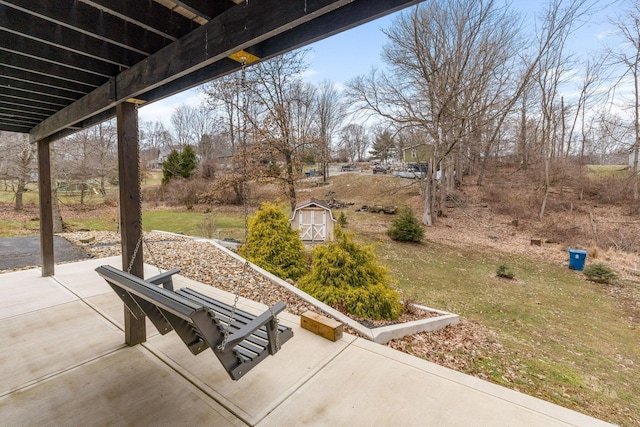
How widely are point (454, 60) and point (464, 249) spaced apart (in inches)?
356

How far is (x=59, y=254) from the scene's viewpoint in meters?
6.41

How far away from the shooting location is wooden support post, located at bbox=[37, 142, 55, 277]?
174 inches

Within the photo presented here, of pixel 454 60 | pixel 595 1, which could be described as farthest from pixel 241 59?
pixel 595 1

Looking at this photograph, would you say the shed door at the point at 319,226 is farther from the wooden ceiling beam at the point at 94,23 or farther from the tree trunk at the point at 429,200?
the wooden ceiling beam at the point at 94,23

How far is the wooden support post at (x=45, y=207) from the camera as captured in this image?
4.42m

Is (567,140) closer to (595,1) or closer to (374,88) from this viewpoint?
(595,1)

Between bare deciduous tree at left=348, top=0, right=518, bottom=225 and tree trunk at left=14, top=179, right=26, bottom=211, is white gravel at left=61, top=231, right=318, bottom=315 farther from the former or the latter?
bare deciduous tree at left=348, top=0, right=518, bottom=225

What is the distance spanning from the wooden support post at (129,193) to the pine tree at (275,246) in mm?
3256

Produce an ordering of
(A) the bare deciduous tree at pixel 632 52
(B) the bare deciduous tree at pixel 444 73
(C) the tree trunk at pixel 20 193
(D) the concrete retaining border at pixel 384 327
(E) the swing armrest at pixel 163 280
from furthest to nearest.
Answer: (B) the bare deciduous tree at pixel 444 73
(C) the tree trunk at pixel 20 193
(A) the bare deciduous tree at pixel 632 52
(D) the concrete retaining border at pixel 384 327
(E) the swing armrest at pixel 163 280

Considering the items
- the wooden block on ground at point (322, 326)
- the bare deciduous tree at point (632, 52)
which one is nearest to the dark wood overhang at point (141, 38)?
the wooden block on ground at point (322, 326)

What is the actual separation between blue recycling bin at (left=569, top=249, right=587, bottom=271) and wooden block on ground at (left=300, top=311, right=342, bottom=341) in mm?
9576

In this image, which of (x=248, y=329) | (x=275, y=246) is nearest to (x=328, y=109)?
(x=275, y=246)

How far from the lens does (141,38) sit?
87.4 inches

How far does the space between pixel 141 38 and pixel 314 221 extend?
9.54 meters
